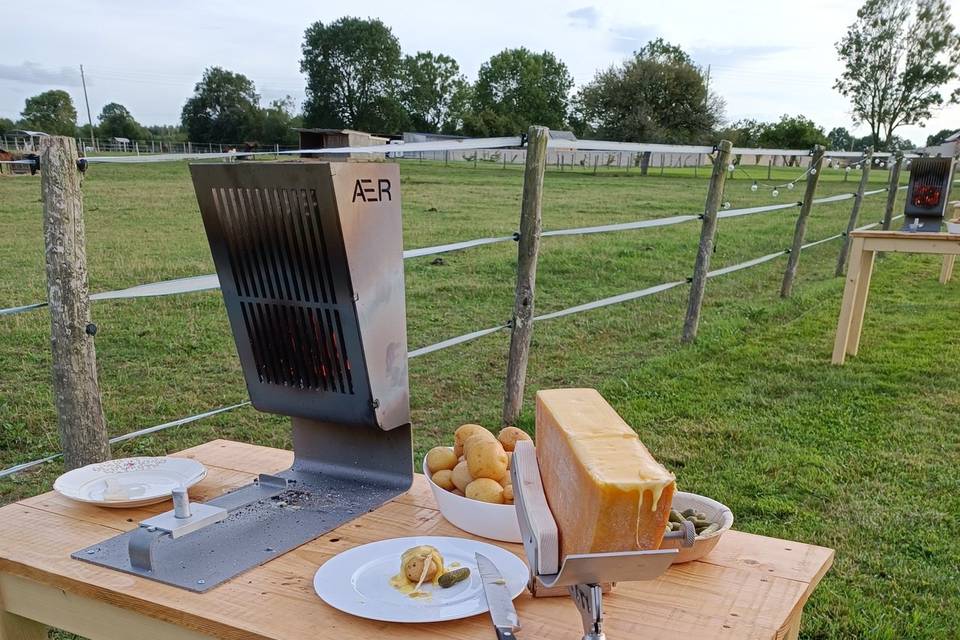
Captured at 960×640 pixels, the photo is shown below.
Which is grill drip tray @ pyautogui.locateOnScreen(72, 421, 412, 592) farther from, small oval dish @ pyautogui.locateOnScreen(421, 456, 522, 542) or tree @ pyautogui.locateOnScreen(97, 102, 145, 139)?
tree @ pyautogui.locateOnScreen(97, 102, 145, 139)

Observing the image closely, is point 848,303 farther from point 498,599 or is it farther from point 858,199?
point 498,599

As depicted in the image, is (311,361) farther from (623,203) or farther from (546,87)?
(546,87)

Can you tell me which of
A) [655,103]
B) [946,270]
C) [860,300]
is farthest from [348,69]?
[860,300]

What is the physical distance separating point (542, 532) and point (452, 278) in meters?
6.42

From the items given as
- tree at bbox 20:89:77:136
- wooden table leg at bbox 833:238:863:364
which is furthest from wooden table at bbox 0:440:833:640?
tree at bbox 20:89:77:136

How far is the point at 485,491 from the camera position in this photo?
4.28 ft

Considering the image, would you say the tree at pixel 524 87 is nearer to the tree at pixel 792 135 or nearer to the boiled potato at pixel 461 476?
the tree at pixel 792 135

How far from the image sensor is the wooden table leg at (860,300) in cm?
487

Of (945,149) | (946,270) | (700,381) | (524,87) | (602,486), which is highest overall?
(524,87)

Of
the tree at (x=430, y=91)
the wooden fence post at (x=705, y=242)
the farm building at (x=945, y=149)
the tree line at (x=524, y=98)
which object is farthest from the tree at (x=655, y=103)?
the wooden fence post at (x=705, y=242)

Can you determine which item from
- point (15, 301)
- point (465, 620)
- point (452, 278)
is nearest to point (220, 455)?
point (465, 620)

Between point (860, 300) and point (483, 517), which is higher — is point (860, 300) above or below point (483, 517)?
below

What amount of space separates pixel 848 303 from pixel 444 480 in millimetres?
4202

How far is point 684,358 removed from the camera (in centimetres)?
498
